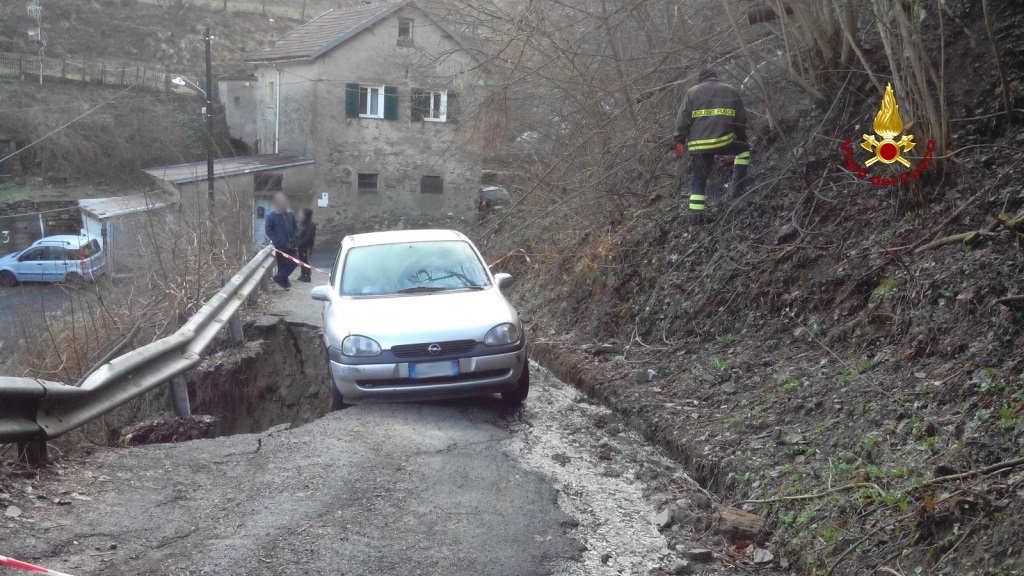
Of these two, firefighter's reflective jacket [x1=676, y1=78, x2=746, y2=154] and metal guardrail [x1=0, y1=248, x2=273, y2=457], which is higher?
firefighter's reflective jacket [x1=676, y1=78, x2=746, y2=154]

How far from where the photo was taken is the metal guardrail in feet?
15.9

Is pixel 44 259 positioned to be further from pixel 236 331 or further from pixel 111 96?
pixel 111 96

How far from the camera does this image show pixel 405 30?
1356 inches

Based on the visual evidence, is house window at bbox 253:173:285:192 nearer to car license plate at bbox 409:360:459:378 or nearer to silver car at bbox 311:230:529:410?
silver car at bbox 311:230:529:410

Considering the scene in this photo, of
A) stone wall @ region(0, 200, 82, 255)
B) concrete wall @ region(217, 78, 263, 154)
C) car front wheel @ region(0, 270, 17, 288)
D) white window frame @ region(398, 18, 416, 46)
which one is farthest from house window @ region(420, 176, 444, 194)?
car front wheel @ region(0, 270, 17, 288)

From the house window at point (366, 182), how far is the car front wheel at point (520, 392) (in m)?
27.8

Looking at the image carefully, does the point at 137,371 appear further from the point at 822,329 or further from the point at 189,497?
the point at 822,329

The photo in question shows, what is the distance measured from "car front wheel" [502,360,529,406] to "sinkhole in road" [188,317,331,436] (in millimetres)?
3122

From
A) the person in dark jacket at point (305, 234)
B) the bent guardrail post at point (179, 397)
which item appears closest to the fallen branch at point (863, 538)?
the bent guardrail post at point (179, 397)

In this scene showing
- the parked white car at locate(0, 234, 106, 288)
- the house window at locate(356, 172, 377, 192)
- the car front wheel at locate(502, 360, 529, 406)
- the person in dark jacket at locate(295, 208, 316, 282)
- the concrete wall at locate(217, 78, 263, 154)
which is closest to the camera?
the car front wheel at locate(502, 360, 529, 406)

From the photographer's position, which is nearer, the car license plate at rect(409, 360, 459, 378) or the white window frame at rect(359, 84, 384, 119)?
the car license plate at rect(409, 360, 459, 378)

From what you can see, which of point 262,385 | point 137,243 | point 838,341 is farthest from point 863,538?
point 137,243

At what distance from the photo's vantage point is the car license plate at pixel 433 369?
744 centimetres

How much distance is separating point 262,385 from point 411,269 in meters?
3.64
